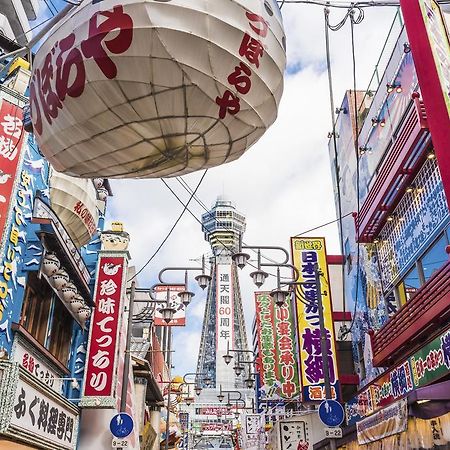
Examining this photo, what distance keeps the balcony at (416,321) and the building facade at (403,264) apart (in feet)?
0.07

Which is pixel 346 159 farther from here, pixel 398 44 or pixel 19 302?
pixel 19 302

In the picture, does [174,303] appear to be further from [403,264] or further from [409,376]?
[409,376]

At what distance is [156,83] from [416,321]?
9.25 metres

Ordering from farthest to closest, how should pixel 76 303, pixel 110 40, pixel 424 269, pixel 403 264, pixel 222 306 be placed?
pixel 222 306 → pixel 76 303 → pixel 403 264 → pixel 424 269 → pixel 110 40

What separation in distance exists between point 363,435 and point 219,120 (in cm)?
1110

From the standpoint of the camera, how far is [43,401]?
33.5 feet

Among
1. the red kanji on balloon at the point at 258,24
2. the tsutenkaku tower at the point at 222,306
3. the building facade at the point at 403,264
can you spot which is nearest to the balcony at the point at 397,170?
the building facade at the point at 403,264

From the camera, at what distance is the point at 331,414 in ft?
38.9

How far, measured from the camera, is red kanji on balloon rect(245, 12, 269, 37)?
142 inches

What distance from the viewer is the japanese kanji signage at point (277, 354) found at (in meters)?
20.7

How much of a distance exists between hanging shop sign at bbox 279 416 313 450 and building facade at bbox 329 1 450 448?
3679 millimetres

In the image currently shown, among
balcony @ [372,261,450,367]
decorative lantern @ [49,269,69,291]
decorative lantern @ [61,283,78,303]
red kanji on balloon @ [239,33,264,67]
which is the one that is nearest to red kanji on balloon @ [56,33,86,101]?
red kanji on balloon @ [239,33,264,67]

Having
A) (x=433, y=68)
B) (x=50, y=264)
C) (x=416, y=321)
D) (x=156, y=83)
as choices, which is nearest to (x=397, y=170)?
(x=416, y=321)

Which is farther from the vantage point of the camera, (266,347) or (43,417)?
(266,347)
